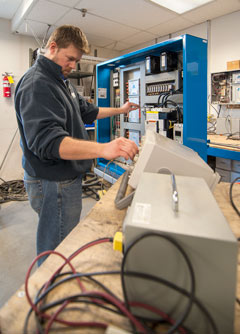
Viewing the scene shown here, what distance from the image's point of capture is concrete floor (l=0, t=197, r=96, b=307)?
1.68 m

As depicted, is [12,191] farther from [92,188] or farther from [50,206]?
[50,206]

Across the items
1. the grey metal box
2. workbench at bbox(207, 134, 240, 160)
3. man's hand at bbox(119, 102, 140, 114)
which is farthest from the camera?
workbench at bbox(207, 134, 240, 160)

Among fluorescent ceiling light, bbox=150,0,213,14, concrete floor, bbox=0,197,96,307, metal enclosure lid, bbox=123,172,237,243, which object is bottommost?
concrete floor, bbox=0,197,96,307

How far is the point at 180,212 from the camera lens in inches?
21.0

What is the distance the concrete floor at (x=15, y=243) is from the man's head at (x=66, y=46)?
60.2 inches

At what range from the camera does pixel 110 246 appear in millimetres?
743

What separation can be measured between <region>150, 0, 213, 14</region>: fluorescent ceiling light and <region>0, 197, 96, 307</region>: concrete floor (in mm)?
2643

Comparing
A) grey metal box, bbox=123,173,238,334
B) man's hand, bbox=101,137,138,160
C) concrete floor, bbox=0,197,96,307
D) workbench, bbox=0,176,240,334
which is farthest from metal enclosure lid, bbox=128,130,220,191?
concrete floor, bbox=0,197,96,307

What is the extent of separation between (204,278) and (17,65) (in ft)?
14.0

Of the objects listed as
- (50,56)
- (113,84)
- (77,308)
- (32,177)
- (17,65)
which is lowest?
(77,308)

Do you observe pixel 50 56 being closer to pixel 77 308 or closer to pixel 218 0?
pixel 77 308

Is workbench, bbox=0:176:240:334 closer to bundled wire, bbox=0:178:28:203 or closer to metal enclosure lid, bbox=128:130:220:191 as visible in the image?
metal enclosure lid, bbox=128:130:220:191

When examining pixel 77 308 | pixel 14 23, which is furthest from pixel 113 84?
pixel 77 308

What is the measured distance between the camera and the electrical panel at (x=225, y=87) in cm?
303
